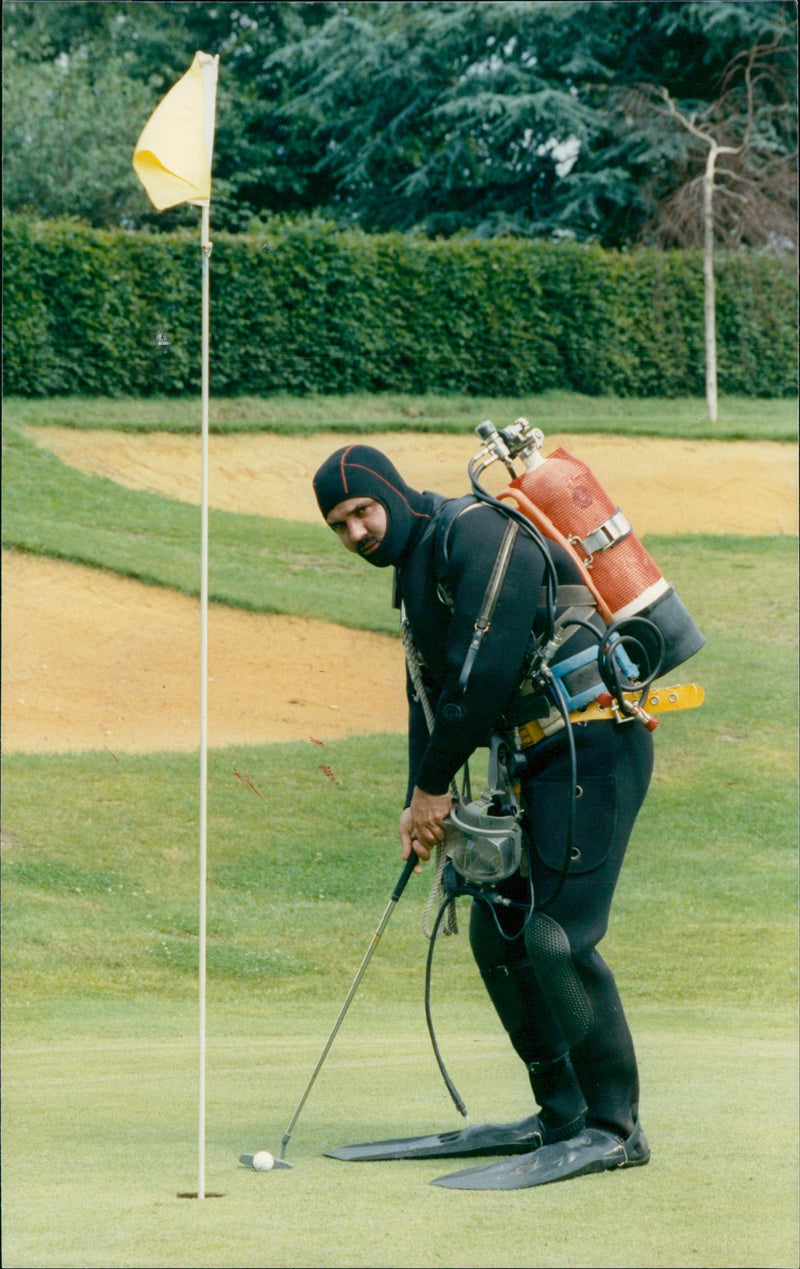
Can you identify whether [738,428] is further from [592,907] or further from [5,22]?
[592,907]

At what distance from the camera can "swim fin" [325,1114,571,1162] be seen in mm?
4660

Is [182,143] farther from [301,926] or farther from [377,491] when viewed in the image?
[301,926]

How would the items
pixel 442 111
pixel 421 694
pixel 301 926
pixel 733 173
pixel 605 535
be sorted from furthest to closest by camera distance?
pixel 442 111, pixel 733 173, pixel 301 926, pixel 421 694, pixel 605 535

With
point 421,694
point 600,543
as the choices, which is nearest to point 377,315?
point 421,694

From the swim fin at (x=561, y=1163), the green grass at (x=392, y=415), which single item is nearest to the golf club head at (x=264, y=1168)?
the swim fin at (x=561, y=1163)

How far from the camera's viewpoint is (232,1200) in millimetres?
4047

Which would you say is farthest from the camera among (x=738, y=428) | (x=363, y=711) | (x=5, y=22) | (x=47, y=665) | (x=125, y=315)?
(x=5, y=22)

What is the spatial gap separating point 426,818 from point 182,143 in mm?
2171

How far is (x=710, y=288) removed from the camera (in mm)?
27031

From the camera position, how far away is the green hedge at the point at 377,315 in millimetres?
24781

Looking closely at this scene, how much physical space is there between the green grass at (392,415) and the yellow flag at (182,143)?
757 inches

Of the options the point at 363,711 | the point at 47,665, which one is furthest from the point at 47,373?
the point at 363,711

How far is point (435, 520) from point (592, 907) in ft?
3.60

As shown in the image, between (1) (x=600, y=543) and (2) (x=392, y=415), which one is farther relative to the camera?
(2) (x=392, y=415)
